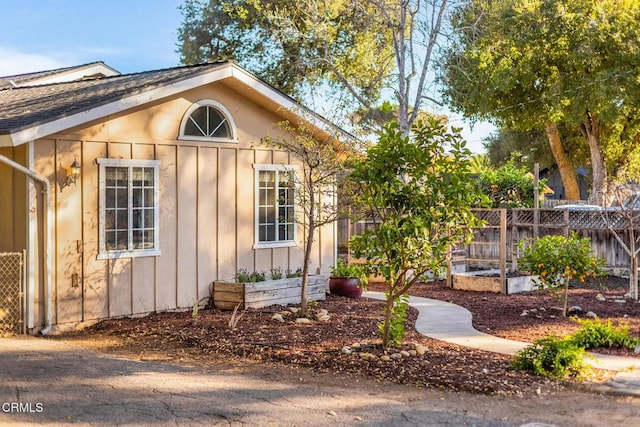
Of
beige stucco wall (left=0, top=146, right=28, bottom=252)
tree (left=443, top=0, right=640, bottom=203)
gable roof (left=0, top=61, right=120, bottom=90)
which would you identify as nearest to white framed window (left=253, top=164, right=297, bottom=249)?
beige stucco wall (left=0, top=146, right=28, bottom=252)

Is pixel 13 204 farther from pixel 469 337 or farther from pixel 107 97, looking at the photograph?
pixel 469 337

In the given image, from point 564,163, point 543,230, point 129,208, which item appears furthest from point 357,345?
point 564,163

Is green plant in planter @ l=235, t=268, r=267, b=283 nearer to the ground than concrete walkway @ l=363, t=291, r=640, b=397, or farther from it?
farther from it

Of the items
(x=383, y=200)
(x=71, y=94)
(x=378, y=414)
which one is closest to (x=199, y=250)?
(x=71, y=94)

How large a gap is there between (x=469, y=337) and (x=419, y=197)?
2.77m

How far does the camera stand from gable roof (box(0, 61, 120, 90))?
17.7 m

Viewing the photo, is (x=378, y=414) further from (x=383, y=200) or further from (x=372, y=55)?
(x=372, y=55)

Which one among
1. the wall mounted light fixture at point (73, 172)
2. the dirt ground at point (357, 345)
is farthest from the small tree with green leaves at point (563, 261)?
the wall mounted light fixture at point (73, 172)

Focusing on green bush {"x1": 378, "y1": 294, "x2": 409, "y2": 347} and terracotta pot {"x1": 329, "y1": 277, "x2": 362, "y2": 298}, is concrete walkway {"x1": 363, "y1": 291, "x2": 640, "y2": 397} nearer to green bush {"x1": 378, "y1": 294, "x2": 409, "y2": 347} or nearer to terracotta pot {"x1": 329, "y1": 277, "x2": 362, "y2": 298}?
terracotta pot {"x1": 329, "y1": 277, "x2": 362, "y2": 298}

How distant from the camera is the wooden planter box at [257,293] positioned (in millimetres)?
11820

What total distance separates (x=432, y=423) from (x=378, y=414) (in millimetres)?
492

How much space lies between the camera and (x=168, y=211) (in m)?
11.6

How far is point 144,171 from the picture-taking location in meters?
11.2

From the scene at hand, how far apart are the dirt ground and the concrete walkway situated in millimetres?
195
